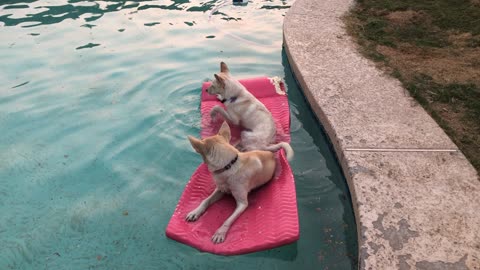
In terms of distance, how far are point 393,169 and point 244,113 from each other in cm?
212

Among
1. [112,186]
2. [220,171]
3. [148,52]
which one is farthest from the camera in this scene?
[148,52]

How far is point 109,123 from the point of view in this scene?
19.9 ft

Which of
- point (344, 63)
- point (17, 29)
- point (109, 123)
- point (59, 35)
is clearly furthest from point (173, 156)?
point (17, 29)

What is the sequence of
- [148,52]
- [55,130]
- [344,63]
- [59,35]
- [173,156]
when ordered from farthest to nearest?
[59,35] → [148,52] → [344,63] → [55,130] → [173,156]

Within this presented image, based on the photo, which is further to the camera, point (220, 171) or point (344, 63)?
point (344, 63)

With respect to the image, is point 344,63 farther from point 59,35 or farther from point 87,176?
point 59,35

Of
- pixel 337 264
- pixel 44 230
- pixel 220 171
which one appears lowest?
pixel 44 230

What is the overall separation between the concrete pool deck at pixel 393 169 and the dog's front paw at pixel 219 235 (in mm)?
1239

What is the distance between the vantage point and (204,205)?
4.20 metres

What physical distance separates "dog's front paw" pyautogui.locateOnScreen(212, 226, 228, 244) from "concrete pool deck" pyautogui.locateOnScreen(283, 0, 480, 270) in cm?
124

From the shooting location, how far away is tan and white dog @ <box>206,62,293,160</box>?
5.12 metres

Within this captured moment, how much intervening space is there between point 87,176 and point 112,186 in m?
0.42

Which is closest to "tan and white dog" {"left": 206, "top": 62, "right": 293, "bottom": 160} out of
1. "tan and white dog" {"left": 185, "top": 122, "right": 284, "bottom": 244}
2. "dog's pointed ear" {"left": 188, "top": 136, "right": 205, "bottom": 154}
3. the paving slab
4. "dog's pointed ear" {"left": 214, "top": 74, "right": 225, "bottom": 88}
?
"dog's pointed ear" {"left": 214, "top": 74, "right": 225, "bottom": 88}

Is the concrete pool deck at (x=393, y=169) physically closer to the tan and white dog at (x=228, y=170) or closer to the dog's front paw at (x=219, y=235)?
the tan and white dog at (x=228, y=170)
